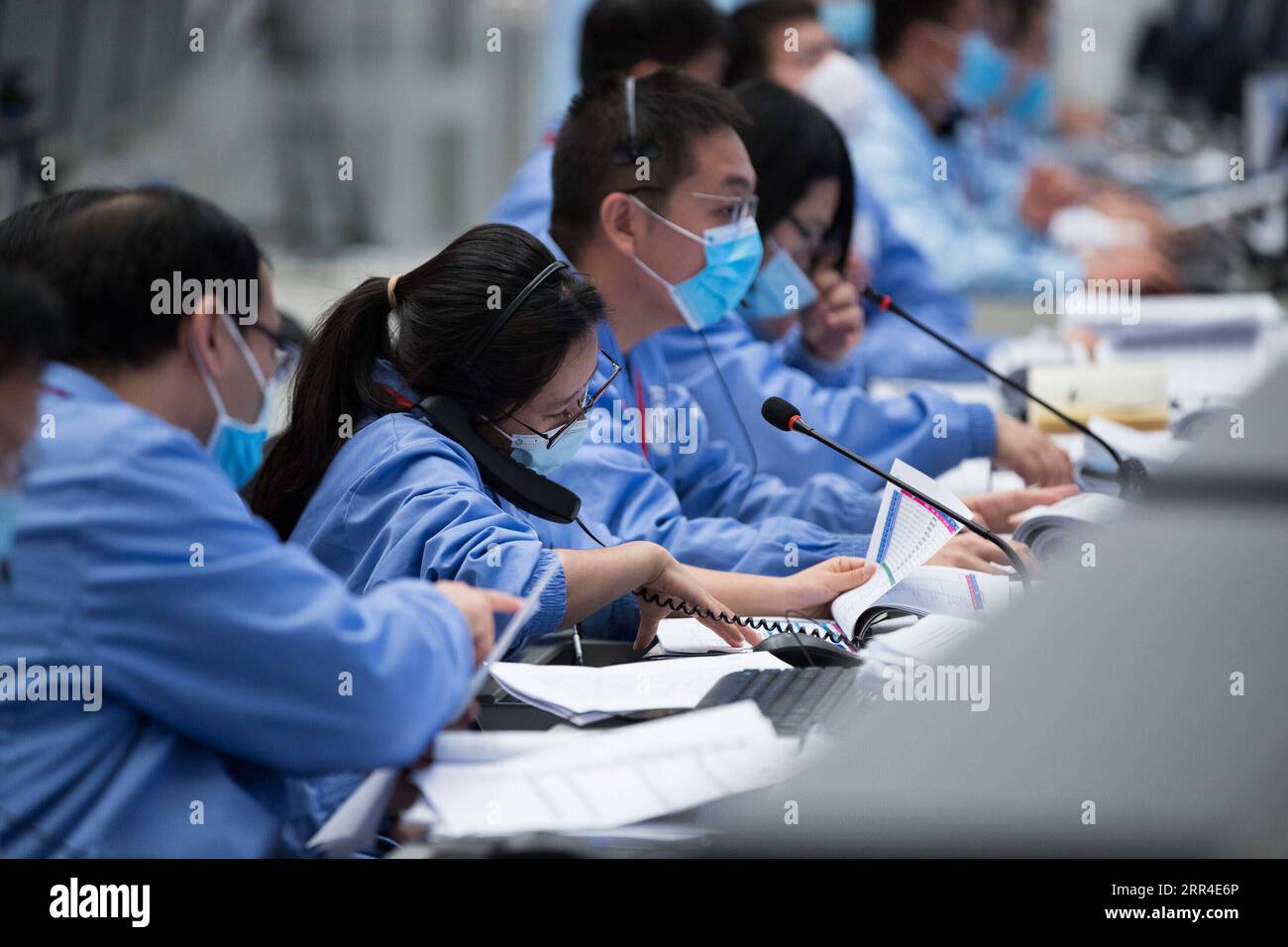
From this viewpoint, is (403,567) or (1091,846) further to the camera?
(403,567)

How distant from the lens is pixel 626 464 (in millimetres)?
1925

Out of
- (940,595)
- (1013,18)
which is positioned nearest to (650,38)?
(940,595)

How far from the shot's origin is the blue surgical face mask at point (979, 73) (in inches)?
171

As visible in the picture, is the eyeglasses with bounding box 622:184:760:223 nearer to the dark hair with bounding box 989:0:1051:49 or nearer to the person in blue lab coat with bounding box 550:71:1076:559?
the person in blue lab coat with bounding box 550:71:1076:559

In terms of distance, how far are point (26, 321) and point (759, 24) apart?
282cm

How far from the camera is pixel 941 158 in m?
4.10

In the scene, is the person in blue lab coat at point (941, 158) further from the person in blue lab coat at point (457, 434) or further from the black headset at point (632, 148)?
the person in blue lab coat at point (457, 434)

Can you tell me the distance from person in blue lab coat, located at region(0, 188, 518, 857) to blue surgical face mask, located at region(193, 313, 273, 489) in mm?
46

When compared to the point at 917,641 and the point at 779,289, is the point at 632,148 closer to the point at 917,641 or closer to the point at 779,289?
the point at 779,289

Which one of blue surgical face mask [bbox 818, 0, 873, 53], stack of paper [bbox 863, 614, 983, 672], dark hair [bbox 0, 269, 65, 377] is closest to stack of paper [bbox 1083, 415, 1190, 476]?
stack of paper [bbox 863, 614, 983, 672]

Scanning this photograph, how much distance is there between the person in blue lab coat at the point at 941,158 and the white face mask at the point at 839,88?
48mm

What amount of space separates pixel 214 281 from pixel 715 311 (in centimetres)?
102

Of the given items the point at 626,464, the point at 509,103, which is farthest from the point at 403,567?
the point at 509,103
